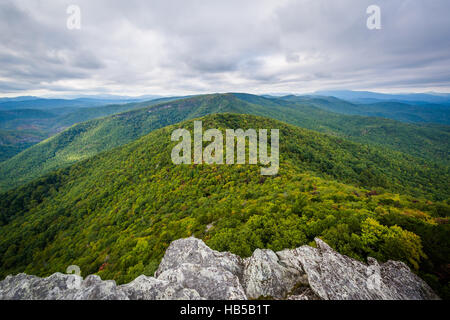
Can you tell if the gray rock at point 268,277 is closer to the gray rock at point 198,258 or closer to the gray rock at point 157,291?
the gray rock at point 198,258

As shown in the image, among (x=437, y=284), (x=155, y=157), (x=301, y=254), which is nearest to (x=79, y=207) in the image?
(x=155, y=157)

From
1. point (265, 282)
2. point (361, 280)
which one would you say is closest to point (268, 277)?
point (265, 282)

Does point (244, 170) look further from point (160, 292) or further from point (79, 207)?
A: point (79, 207)

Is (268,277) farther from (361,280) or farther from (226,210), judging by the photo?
(226,210)

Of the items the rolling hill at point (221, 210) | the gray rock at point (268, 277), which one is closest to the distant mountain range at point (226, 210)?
the rolling hill at point (221, 210)

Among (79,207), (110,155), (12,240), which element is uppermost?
(110,155)

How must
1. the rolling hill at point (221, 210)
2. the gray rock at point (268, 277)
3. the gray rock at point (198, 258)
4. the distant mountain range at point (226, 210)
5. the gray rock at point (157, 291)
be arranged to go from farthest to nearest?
the rolling hill at point (221, 210), the distant mountain range at point (226, 210), the gray rock at point (198, 258), the gray rock at point (268, 277), the gray rock at point (157, 291)

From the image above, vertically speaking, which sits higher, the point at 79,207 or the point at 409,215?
the point at 409,215
